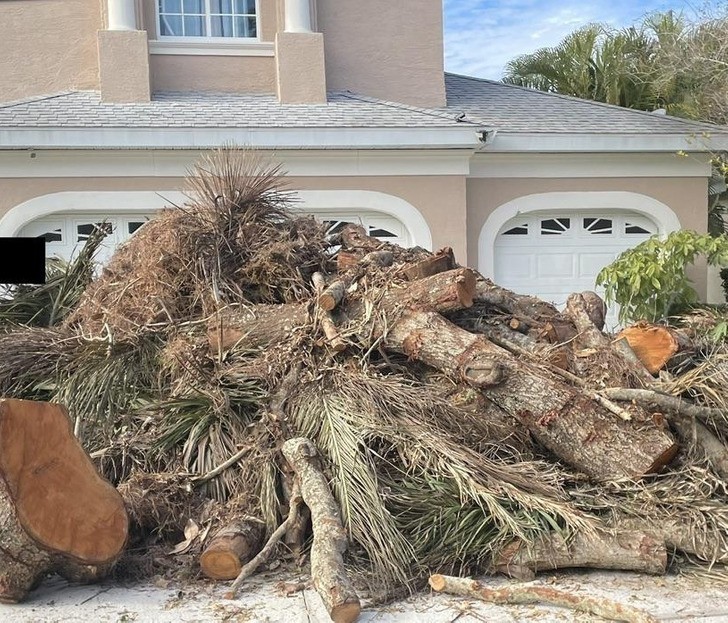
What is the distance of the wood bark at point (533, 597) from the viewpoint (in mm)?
3382

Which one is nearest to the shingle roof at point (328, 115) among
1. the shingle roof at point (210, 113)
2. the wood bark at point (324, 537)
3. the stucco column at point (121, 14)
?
the shingle roof at point (210, 113)

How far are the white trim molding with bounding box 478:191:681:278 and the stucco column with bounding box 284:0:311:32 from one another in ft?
13.6

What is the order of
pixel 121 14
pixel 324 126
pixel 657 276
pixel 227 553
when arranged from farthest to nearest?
pixel 121 14, pixel 324 126, pixel 657 276, pixel 227 553

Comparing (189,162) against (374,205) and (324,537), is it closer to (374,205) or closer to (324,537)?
(374,205)

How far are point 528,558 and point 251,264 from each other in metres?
3.01

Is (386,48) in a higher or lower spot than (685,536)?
higher

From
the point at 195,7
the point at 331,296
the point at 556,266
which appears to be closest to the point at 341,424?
the point at 331,296

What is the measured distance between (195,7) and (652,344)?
31.1ft

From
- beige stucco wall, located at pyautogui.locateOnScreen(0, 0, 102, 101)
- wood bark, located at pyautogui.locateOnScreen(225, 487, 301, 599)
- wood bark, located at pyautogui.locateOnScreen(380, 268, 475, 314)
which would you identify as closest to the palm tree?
beige stucco wall, located at pyautogui.locateOnScreen(0, 0, 102, 101)

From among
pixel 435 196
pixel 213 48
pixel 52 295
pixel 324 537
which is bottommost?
pixel 324 537

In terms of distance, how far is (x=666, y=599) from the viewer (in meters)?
3.65

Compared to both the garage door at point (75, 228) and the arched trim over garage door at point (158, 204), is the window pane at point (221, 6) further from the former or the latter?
the garage door at point (75, 228)

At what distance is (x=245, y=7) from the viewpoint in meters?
11.9

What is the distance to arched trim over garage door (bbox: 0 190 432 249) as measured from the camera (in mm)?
9758
